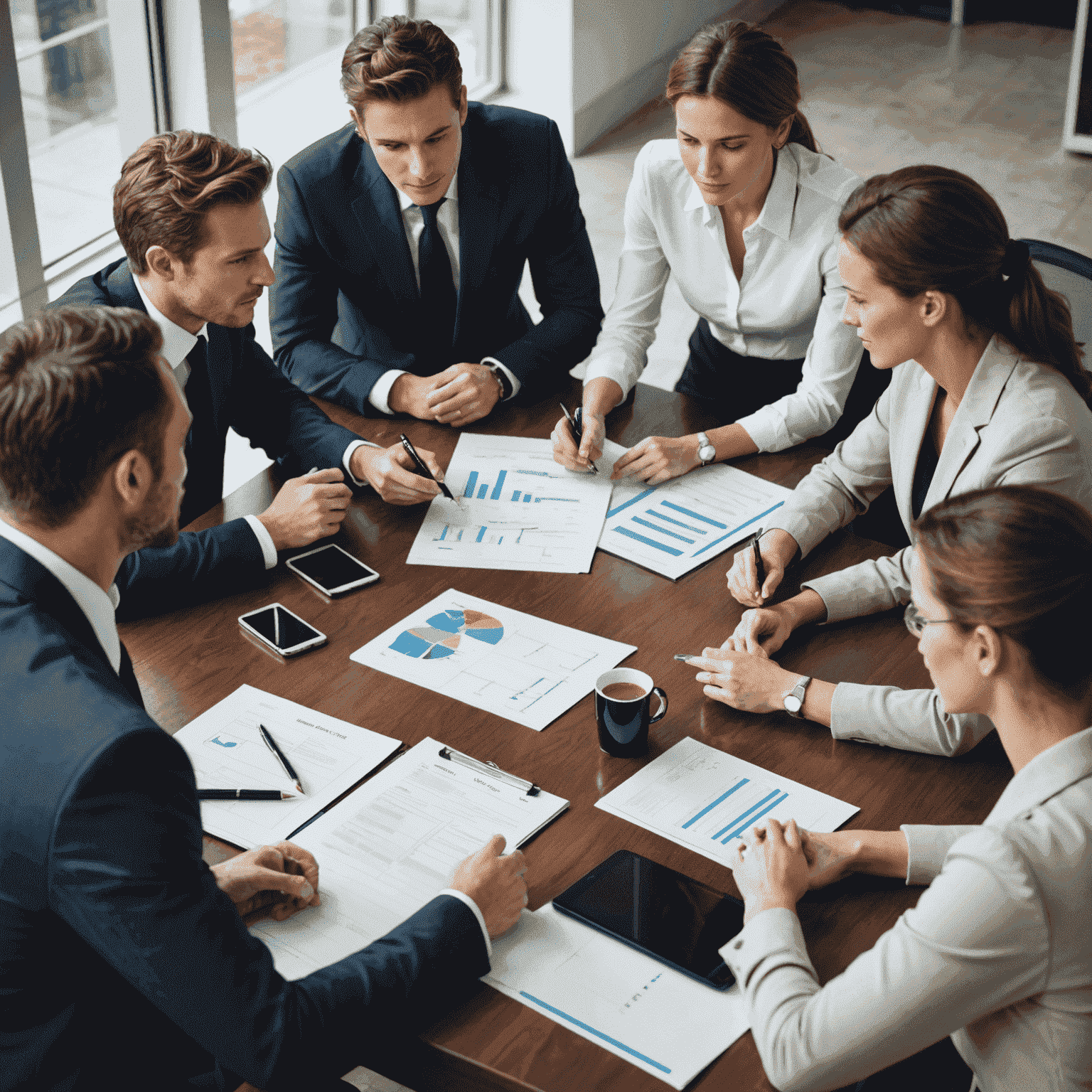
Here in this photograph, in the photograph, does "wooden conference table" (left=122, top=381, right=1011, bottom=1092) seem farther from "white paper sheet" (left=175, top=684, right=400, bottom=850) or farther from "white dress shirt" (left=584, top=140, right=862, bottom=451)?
"white dress shirt" (left=584, top=140, right=862, bottom=451)

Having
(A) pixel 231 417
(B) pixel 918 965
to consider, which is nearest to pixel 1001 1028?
(B) pixel 918 965

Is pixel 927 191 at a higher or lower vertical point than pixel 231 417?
higher

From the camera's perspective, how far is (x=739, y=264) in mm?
2652

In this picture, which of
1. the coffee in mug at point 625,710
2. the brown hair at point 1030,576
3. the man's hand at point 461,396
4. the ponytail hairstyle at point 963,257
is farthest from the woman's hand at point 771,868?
the man's hand at point 461,396

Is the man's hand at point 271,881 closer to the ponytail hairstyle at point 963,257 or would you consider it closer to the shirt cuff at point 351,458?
the shirt cuff at point 351,458

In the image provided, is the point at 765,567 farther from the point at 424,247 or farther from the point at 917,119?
the point at 917,119

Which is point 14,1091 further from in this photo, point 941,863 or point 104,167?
point 104,167

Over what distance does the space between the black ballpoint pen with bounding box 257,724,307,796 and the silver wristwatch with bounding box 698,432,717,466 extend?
0.98m

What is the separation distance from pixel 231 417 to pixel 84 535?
1.19m

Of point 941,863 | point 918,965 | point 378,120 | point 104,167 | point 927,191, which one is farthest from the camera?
point 104,167

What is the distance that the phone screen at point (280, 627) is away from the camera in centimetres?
184

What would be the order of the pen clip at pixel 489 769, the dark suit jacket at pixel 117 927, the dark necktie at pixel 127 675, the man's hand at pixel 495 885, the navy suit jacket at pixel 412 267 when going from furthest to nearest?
the navy suit jacket at pixel 412 267 → the pen clip at pixel 489 769 → the dark necktie at pixel 127 675 → the man's hand at pixel 495 885 → the dark suit jacket at pixel 117 927

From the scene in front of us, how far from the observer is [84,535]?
128 centimetres

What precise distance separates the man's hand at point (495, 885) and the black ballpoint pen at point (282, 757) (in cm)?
26
